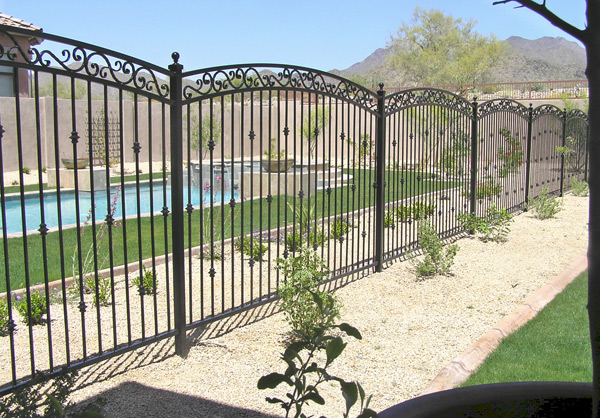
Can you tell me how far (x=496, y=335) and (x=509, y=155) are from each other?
710 cm

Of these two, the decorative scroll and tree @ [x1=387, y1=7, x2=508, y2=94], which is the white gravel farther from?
tree @ [x1=387, y1=7, x2=508, y2=94]

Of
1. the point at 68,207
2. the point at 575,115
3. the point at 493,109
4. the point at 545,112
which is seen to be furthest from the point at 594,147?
the point at 68,207

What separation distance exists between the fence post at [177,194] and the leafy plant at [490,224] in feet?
19.2

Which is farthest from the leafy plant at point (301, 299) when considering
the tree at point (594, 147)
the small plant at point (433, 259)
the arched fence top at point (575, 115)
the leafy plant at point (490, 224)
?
the arched fence top at point (575, 115)

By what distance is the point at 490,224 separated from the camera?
9.75 m

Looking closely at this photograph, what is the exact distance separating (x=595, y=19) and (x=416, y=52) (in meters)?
65.9

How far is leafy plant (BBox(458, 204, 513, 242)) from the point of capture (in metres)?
9.33

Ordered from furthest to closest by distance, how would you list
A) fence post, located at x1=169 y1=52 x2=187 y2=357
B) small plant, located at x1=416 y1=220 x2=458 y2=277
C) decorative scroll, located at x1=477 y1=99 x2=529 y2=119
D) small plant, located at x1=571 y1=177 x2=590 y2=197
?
small plant, located at x1=571 y1=177 x2=590 y2=197, decorative scroll, located at x1=477 y1=99 x2=529 y2=119, small plant, located at x1=416 y1=220 x2=458 y2=277, fence post, located at x1=169 y1=52 x2=187 y2=357

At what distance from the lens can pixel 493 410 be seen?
2258mm

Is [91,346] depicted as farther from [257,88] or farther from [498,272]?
[498,272]

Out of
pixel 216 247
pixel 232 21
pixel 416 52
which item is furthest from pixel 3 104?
pixel 232 21

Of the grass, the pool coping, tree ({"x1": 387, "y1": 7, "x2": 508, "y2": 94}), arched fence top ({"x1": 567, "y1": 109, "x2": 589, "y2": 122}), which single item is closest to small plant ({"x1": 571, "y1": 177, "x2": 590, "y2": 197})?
arched fence top ({"x1": 567, "y1": 109, "x2": 589, "y2": 122})

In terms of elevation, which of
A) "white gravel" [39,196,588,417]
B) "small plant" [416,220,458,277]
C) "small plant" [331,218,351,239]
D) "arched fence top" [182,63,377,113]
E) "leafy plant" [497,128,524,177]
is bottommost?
"white gravel" [39,196,588,417]

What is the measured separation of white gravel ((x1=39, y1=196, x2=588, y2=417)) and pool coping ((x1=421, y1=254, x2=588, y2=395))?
0.12 meters
